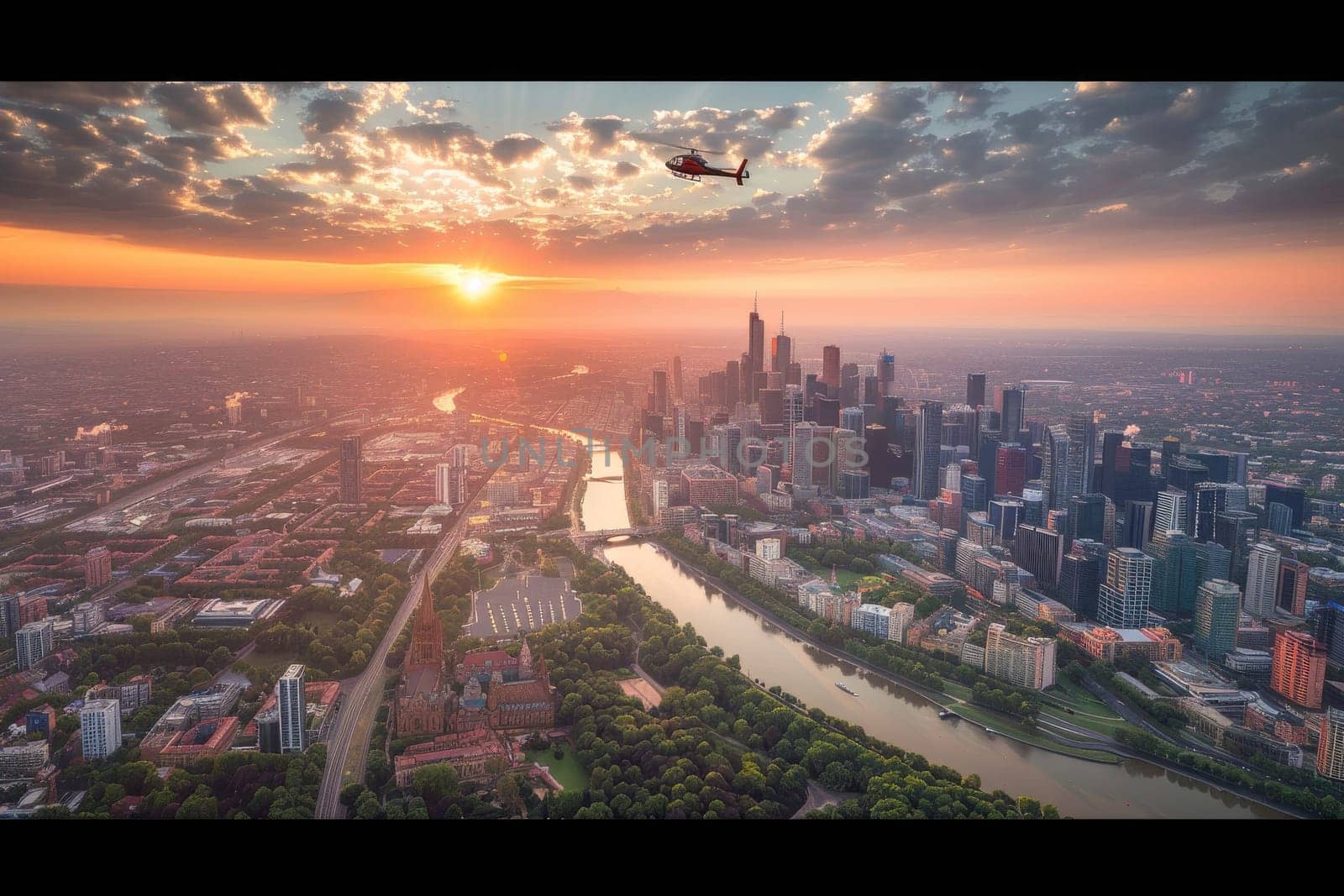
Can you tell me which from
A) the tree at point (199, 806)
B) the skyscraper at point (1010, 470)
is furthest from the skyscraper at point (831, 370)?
the tree at point (199, 806)

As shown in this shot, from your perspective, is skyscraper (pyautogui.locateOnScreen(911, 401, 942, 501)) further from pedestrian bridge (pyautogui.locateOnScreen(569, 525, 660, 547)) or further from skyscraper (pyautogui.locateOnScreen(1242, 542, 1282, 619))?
skyscraper (pyautogui.locateOnScreen(1242, 542, 1282, 619))

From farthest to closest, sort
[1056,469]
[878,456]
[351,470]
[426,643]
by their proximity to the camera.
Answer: [878,456] → [1056,469] → [351,470] → [426,643]

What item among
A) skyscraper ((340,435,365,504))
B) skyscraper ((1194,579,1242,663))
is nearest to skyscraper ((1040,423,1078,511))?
skyscraper ((1194,579,1242,663))

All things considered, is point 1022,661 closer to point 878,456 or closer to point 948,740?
point 948,740

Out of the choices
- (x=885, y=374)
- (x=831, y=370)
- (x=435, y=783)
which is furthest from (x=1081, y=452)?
(x=435, y=783)

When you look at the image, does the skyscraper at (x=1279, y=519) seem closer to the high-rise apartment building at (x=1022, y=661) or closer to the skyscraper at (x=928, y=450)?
the high-rise apartment building at (x=1022, y=661)
